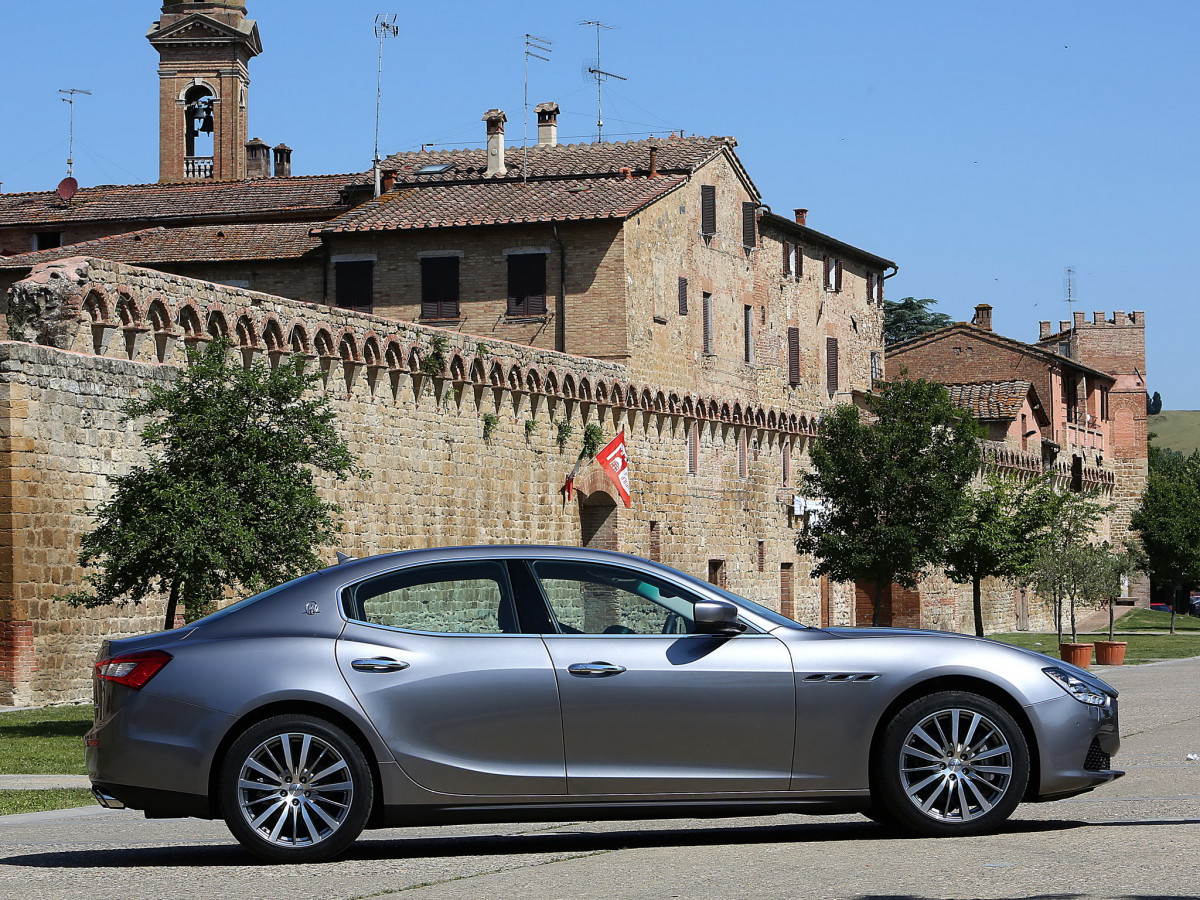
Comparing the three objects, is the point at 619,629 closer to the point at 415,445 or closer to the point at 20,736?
the point at 20,736

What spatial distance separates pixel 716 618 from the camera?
8.03m

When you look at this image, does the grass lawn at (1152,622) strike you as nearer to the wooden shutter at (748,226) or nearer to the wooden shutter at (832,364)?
the wooden shutter at (832,364)

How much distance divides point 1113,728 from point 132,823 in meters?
5.94

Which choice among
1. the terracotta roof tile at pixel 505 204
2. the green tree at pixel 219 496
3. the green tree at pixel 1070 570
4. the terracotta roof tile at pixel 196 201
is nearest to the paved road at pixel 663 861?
the green tree at pixel 219 496

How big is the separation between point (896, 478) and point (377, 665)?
30.5 meters

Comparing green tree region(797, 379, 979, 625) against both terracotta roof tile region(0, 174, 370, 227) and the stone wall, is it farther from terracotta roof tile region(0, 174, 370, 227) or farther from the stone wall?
terracotta roof tile region(0, 174, 370, 227)

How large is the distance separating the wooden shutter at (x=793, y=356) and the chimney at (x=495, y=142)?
34.1 feet

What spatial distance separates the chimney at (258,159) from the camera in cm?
6469

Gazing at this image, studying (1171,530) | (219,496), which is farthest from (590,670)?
(1171,530)

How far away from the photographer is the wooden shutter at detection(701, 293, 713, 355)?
1809 inches

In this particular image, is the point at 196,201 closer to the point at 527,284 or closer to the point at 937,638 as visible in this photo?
the point at 527,284

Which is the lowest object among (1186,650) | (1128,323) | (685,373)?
(1186,650)

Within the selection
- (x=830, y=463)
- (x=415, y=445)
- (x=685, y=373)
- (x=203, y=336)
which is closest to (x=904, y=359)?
(x=685, y=373)

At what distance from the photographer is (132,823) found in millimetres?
10477
